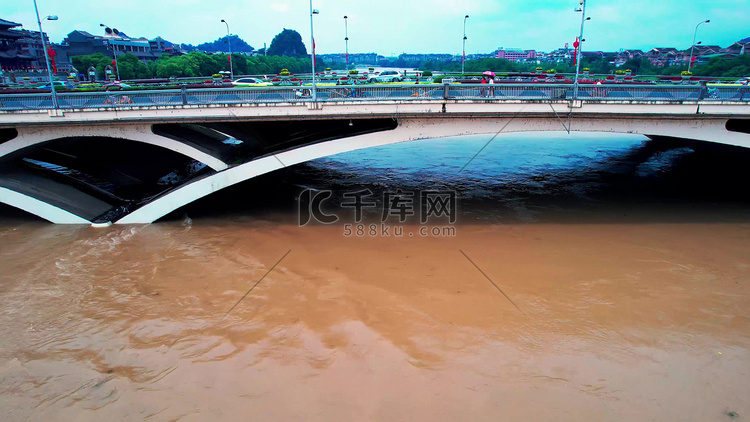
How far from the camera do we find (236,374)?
26.3ft

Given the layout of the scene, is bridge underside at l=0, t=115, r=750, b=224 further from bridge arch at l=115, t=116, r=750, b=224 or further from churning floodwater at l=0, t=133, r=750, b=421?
churning floodwater at l=0, t=133, r=750, b=421

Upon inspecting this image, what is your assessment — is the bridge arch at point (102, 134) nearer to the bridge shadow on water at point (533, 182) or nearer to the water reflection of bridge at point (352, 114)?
the water reflection of bridge at point (352, 114)

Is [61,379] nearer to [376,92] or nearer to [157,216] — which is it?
[157,216]

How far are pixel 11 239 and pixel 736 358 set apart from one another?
67.3 ft

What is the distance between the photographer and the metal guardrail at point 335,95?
44.4 ft

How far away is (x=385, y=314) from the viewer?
988 centimetres

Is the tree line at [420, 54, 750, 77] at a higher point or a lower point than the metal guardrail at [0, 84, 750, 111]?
higher

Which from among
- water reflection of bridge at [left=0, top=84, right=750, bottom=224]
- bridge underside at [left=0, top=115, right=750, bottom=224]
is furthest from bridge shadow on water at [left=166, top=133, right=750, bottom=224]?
water reflection of bridge at [left=0, top=84, right=750, bottom=224]

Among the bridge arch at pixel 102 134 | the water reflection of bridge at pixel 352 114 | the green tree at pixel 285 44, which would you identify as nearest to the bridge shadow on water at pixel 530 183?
the water reflection of bridge at pixel 352 114

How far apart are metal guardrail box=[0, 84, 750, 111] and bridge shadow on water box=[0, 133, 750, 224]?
4509mm

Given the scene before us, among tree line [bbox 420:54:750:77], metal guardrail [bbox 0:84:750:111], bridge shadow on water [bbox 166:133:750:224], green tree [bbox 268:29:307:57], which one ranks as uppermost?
green tree [bbox 268:29:307:57]

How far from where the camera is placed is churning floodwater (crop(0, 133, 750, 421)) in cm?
742

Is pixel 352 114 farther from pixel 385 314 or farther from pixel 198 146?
pixel 385 314

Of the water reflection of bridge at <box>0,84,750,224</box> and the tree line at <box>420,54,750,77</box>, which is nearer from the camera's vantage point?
the water reflection of bridge at <box>0,84,750,224</box>
